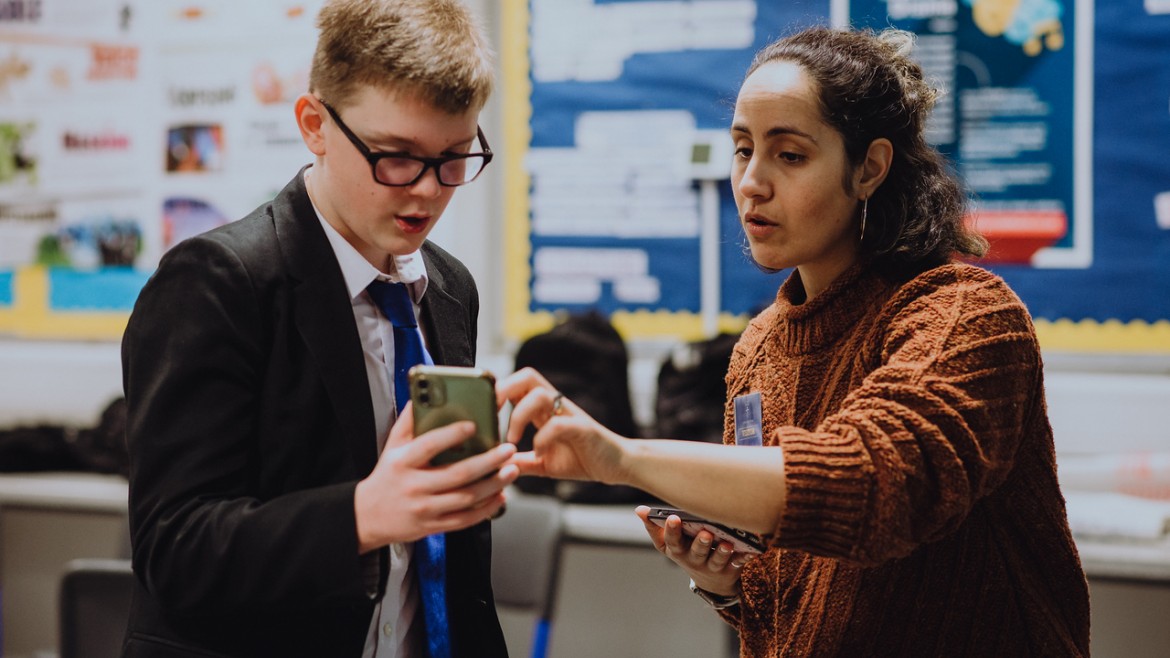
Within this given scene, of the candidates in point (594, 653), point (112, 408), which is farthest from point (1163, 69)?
point (112, 408)

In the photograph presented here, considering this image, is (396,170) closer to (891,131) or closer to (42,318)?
(891,131)

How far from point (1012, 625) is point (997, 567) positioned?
76 mm

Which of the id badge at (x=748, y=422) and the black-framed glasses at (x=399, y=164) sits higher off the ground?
the black-framed glasses at (x=399, y=164)

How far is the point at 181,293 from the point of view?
48.0 inches

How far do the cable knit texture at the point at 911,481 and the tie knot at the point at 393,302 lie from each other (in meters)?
0.49

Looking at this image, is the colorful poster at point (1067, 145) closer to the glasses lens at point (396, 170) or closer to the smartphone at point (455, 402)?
the glasses lens at point (396, 170)

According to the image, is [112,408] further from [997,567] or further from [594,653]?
[997,567]

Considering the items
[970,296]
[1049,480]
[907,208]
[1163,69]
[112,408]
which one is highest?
[1163,69]

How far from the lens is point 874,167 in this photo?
1542 mm

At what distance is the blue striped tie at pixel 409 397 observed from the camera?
1.35m

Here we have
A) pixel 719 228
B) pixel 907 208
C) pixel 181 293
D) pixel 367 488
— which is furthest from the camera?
pixel 719 228

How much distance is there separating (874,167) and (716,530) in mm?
548

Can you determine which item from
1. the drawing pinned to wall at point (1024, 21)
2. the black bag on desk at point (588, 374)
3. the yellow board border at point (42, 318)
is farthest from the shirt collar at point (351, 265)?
the yellow board border at point (42, 318)

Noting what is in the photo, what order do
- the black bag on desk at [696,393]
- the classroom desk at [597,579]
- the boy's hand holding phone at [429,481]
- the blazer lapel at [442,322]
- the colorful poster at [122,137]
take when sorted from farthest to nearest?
the colorful poster at [122,137]
the black bag on desk at [696,393]
the classroom desk at [597,579]
the blazer lapel at [442,322]
the boy's hand holding phone at [429,481]
